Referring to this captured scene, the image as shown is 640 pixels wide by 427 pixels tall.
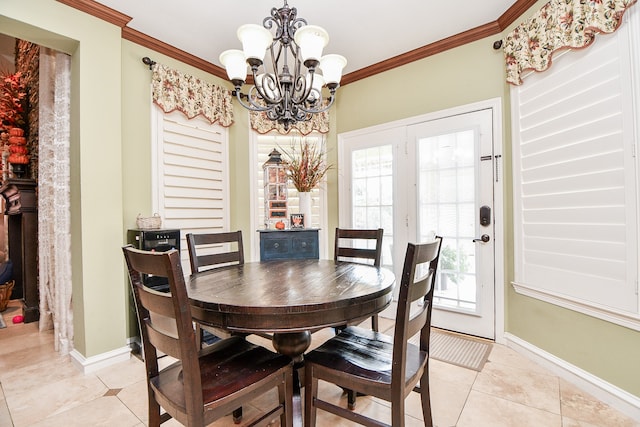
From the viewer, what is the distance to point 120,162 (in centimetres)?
241

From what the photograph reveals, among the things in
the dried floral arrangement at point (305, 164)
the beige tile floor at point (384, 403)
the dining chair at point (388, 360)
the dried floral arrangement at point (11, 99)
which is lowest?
the beige tile floor at point (384, 403)

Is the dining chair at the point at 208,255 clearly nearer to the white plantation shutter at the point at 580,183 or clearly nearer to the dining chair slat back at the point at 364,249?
the dining chair slat back at the point at 364,249

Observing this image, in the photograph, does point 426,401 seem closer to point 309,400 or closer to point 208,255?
point 309,400

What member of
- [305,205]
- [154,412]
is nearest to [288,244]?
[305,205]

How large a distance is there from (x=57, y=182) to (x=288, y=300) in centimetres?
235

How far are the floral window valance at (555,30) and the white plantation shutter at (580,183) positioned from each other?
79 mm

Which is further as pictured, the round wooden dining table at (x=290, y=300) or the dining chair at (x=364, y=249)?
the dining chair at (x=364, y=249)

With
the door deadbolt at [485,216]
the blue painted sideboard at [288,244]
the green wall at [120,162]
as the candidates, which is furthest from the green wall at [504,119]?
the blue painted sideboard at [288,244]

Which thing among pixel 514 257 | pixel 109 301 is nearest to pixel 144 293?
pixel 109 301

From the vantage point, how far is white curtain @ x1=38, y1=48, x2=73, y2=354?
233 centimetres

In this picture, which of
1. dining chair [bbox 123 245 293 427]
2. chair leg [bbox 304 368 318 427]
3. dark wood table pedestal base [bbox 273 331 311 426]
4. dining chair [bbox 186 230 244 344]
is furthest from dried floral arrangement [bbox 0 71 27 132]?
chair leg [bbox 304 368 318 427]

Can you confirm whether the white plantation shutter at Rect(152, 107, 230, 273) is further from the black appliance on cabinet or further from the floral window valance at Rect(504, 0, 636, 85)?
the floral window valance at Rect(504, 0, 636, 85)

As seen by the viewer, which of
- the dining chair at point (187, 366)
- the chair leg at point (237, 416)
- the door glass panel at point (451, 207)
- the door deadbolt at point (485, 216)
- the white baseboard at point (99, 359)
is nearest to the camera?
the dining chair at point (187, 366)

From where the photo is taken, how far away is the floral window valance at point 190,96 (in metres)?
2.78
